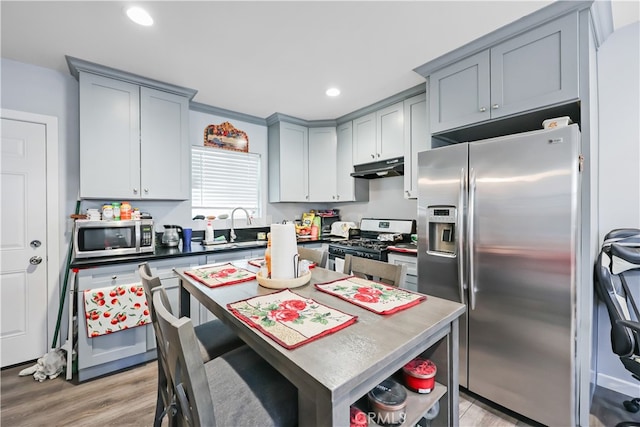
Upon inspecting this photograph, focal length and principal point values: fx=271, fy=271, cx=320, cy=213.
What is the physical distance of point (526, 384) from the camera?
5.40ft

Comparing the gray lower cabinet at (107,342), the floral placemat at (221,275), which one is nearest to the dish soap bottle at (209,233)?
the gray lower cabinet at (107,342)

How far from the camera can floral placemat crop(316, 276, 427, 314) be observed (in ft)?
3.67

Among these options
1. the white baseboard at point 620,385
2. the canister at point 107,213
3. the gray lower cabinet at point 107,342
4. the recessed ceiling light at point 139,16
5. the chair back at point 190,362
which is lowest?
the white baseboard at point 620,385

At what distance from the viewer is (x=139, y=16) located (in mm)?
1724

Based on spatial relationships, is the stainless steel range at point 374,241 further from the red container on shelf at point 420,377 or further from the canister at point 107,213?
the canister at point 107,213

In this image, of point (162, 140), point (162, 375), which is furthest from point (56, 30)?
point (162, 375)

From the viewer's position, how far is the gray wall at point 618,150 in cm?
192

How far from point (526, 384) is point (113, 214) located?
336 centimetres

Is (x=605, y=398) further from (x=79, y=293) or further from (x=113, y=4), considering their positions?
(x=113, y=4)

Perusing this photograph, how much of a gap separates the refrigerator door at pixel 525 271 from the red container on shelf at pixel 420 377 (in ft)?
2.98

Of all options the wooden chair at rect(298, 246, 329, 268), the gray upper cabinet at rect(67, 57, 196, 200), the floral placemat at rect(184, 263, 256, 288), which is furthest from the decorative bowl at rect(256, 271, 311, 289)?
the gray upper cabinet at rect(67, 57, 196, 200)

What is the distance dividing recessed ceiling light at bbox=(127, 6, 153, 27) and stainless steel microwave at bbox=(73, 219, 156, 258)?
1.50 meters

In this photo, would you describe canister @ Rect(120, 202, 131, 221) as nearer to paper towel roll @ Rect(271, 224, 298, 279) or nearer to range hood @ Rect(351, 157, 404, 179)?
paper towel roll @ Rect(271, 224, 298, 279)

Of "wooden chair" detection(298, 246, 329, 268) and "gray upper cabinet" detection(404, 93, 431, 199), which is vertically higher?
"gray upper cabinet" detection(404, 93, 431, 199)
